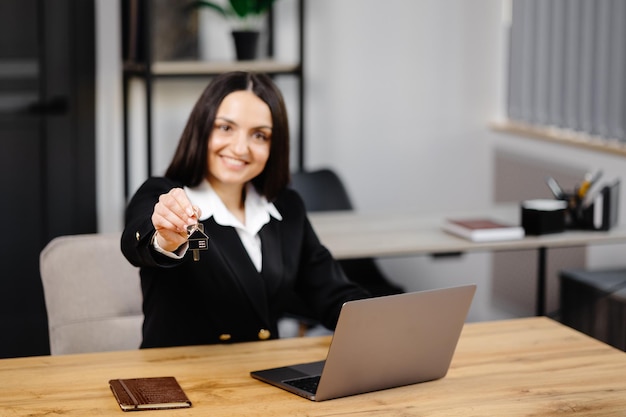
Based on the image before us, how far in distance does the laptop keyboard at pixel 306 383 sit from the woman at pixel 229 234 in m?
0.32

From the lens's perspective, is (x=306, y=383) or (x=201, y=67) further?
(x=201, y=67)

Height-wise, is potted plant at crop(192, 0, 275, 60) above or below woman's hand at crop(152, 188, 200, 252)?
above

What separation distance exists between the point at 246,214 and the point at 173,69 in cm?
207

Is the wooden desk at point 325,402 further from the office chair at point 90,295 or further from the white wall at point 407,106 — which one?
the white wall at point 407,106

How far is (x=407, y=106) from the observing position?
5.00m

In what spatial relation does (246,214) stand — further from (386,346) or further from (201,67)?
(201,67)

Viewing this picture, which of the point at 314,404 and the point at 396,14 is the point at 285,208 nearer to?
the point at 314,404

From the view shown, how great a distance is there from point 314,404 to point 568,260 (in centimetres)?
277

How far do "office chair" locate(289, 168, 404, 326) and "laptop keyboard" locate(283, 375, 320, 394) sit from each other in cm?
208

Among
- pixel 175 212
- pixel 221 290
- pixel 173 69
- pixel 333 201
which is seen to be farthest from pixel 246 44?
pixel 175 212

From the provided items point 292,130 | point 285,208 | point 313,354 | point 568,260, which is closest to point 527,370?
point 313,354

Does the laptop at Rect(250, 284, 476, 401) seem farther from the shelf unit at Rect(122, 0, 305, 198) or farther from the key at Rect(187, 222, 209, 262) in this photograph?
the shelf unit at Rect(122, 0, 305, 198)

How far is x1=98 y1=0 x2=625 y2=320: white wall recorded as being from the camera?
483 centimetres

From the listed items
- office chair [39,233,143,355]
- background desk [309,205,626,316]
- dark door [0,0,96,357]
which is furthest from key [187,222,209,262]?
dark door [0,0,96,357]
